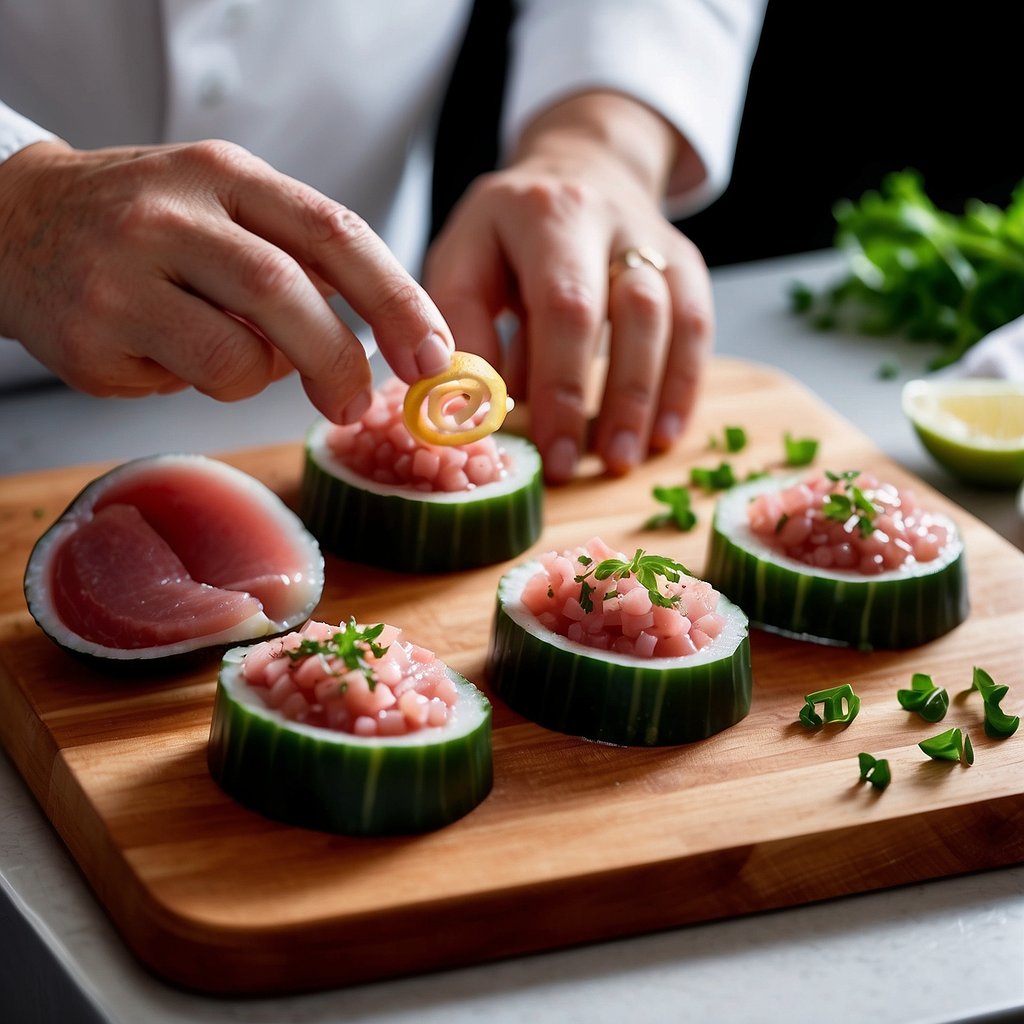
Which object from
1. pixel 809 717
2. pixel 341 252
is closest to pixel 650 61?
pixel 341 252

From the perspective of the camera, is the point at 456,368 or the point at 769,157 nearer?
the point at 456,368

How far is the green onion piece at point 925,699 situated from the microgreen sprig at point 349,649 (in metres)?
1.04

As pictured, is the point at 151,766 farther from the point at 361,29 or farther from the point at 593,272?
the point at 361,29

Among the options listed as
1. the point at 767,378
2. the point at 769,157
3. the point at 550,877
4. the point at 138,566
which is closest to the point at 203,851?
the point at 550,877

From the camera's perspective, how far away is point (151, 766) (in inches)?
103

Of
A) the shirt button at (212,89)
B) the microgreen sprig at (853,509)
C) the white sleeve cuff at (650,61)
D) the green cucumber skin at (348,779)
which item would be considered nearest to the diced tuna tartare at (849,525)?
the microgreen sprig at (853,509)

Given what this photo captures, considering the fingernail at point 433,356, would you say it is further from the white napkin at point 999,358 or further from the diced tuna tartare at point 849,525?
the white napkin at point 999,358

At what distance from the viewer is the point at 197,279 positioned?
2.82 metres

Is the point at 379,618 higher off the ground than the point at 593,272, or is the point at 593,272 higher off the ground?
the point at 593,272

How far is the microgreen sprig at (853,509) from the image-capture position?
10.5 ft

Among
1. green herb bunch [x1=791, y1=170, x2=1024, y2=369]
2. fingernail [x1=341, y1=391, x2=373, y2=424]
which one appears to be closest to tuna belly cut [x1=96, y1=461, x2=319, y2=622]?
fingernail [x1=341, y1=391, x2=373, y2=424]

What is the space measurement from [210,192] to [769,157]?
5.18 m

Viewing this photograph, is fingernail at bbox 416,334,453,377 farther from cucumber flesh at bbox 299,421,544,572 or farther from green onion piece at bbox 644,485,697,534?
green onion piece at bbox 644,485,697,534

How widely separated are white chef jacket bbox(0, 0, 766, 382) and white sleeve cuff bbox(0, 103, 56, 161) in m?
0.69
